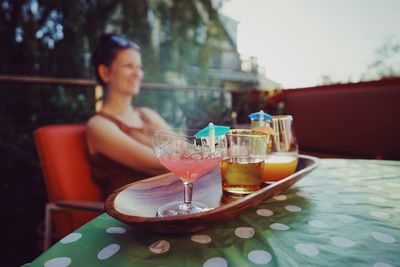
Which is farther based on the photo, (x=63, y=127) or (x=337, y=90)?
(x=337, y=90)

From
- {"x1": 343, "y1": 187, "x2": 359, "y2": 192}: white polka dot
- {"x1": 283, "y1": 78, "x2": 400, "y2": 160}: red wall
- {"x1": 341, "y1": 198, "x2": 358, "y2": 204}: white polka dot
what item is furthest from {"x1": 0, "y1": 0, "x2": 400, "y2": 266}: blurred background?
{"x1": 341, "y1": 198, "x2": 358, "y2": 204}: white polka dot

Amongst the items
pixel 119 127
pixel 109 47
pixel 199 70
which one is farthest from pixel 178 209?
pixel 199 70

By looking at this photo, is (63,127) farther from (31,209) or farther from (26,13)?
(26,13)

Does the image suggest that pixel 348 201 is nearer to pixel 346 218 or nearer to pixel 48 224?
pixel 346 218

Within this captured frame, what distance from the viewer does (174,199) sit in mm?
806

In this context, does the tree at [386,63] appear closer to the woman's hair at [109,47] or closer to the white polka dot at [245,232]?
the woman's hair at [109,47]

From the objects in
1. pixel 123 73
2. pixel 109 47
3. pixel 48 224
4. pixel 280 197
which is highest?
pixel 109 47

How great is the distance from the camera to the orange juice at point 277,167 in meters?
0.95

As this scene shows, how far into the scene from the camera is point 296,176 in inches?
34.0

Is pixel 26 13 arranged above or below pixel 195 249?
above

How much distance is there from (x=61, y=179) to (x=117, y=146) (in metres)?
0.40

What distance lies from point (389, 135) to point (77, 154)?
2617mm

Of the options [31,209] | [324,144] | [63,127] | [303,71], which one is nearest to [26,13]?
[31,209]

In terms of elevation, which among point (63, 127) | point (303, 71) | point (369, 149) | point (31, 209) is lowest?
point (31, 209)
